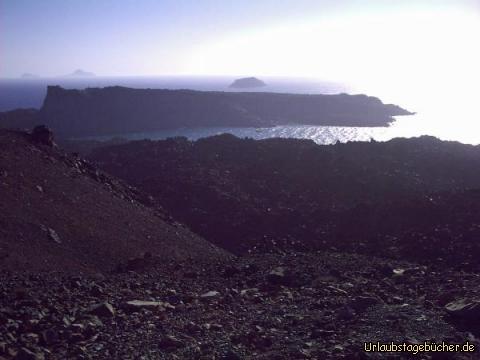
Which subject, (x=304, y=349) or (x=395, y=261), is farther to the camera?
(x=395, y=261)

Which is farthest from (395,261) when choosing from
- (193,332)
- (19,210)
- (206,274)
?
(19,210)

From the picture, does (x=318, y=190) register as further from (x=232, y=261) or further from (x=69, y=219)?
(x=69, y=219)

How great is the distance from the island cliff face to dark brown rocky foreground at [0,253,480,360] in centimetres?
4376

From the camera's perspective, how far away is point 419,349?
5836 mm

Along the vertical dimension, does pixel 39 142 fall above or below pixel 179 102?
below

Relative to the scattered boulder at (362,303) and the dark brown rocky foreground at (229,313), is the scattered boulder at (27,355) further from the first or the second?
the scattered boulder at (362,303)

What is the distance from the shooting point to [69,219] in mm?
10531

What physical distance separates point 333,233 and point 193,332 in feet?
28.0

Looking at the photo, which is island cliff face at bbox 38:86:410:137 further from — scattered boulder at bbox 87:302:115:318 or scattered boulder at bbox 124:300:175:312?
scattered boulder at bbox 87:302:115:318

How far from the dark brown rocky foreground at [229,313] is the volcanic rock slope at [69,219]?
3.17ft

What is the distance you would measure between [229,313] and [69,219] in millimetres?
5073

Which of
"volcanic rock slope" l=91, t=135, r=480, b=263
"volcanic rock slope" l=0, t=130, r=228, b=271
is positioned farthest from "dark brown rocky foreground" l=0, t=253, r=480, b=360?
"volcanic rock slope" l=91, t=135, r=480, b=263

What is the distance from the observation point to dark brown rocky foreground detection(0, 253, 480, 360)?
5828 mm

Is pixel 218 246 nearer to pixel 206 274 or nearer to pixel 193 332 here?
pixel 206 274
